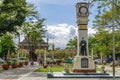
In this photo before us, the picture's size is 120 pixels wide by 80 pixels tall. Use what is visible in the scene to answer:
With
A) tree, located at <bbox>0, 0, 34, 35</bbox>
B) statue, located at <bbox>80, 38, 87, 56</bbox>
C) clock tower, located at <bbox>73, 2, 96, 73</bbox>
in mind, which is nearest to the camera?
→ clock tower, located at <bbox>73, 2, 96, 73</bbox>

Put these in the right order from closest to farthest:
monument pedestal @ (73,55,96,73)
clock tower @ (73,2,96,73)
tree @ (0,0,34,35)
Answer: monument pedestal @ (73,55,96,73), clock tower @ (73,2,96,73), tree @ (0,0,34,35)

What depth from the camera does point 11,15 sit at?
47.6m

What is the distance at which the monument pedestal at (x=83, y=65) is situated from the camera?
3696cm

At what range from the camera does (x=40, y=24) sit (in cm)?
7306

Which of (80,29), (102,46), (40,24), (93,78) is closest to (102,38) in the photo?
(102,46)

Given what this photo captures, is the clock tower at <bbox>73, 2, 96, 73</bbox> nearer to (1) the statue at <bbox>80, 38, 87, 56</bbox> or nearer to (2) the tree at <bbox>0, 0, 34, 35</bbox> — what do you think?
(1) the statue at <bbox>80, 38, 87, 56</bbox>

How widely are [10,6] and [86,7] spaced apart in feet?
46.8

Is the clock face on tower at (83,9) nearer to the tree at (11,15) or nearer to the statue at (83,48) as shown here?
the statue at (83,48)

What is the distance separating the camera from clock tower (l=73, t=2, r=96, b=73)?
3706cm

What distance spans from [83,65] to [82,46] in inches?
75.7

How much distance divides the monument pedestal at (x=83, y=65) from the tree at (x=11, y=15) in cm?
1313

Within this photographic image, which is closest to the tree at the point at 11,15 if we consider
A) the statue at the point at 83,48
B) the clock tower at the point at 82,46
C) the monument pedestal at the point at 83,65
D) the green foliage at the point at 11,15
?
the green foliage at the point at 11,15

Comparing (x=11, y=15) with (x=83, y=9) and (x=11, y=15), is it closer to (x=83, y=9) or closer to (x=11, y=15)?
(x=11, y=15)

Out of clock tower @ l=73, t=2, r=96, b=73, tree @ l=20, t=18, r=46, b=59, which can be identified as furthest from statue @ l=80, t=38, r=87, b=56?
tree @ l=20, t=18, r=46, b=59
